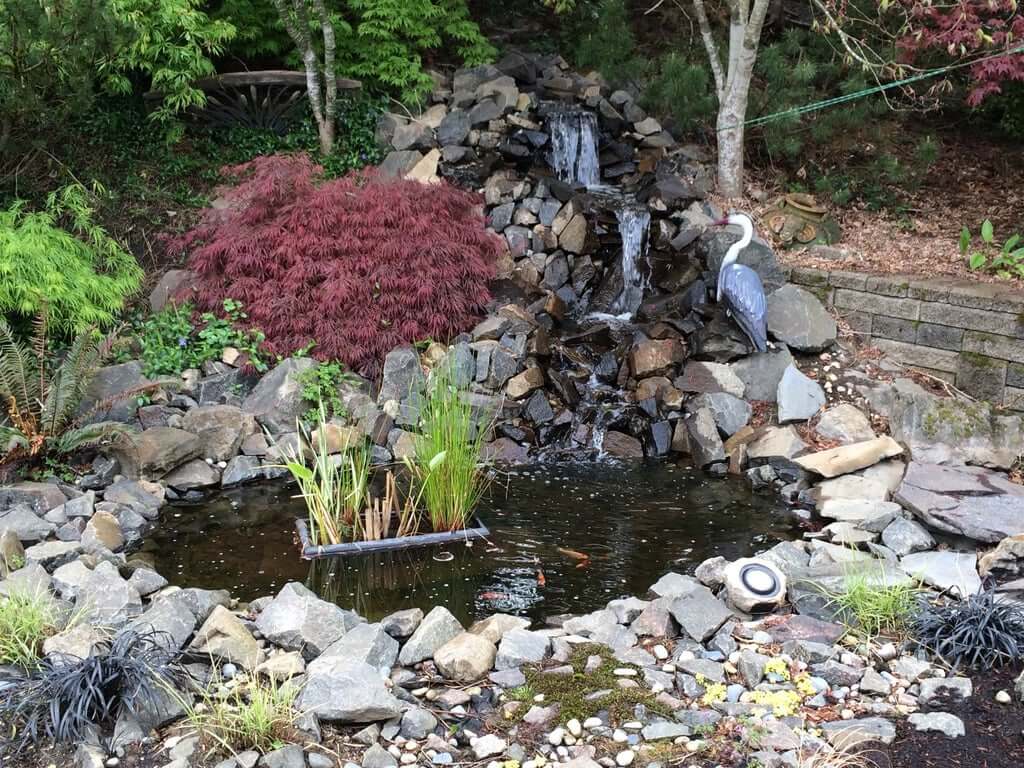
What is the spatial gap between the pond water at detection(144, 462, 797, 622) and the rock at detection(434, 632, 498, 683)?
0.61 meters

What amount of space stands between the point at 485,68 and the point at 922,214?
4.03 metres

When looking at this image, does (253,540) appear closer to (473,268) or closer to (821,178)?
(473,268)

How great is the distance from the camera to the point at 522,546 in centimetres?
450

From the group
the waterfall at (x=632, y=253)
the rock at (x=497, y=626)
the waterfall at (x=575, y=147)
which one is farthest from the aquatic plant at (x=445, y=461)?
the waterfall at (x=575, y=147)

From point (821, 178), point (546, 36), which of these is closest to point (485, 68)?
point (546, 36)

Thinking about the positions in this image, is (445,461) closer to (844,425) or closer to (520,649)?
(520,649)

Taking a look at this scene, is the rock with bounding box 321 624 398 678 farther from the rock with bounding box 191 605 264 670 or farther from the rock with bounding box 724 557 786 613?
the rock with bounding box 724 557 786 613

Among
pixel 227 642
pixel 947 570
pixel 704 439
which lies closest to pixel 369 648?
pixel 227 642

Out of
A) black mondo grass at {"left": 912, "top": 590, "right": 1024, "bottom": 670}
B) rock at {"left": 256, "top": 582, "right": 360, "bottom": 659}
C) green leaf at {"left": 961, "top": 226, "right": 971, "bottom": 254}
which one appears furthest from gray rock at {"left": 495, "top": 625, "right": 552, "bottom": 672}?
green leaf at {"left": 961, "top": 226, "right": 971, "bottom": 254}

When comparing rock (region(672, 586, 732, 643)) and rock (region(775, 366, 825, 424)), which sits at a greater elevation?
rock (region(775, 366, 825, 424))

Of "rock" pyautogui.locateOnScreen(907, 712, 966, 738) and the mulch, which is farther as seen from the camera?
"rock" pyautogui.locateOnScreen(907, 712, 966, 738)

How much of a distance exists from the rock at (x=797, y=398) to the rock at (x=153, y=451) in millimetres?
3617

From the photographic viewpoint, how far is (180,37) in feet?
23.7

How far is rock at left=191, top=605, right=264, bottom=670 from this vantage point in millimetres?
3127
